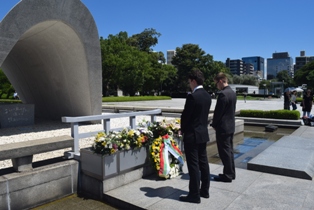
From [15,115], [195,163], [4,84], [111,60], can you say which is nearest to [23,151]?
[195,163]

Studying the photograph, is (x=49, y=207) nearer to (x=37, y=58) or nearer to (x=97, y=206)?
(x=97, y=206)

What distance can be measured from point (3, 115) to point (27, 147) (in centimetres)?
707

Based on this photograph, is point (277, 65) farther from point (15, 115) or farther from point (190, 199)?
point (190, 199)

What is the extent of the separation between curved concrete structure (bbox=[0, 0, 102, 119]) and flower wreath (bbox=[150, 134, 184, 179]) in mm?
5006

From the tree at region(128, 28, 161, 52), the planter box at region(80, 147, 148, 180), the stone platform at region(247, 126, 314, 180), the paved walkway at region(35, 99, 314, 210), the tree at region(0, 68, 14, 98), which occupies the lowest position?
the paved walkway at region(35, 99, 314, 210)

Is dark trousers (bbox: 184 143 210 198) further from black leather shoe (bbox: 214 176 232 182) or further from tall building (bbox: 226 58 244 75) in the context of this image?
tall building (bbox: 226 58 244 75)

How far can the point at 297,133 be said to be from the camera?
1065 cm

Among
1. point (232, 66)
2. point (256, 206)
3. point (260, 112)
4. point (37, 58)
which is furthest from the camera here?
point (232, 66)

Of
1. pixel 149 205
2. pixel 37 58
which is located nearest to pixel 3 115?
pixel 37 58

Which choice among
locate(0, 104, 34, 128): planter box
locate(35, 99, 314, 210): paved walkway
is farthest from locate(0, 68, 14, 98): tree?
locate(35, 99, 314, 210): paved walkway

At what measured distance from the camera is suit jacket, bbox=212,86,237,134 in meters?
4.92

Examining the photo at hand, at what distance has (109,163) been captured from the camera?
4.80 m

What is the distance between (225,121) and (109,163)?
227 centimetres

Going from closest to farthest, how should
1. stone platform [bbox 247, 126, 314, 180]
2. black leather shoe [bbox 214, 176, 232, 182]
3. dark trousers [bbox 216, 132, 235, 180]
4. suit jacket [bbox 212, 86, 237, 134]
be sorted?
suit jacket [bbox 212, 86, 237, 134] → dark trousers [bbox 216, 132, 235, 180] → black leather shoe [bbox 214, 176, 232, 182] → stone platform [bbox 247, 126, 314, 180]
